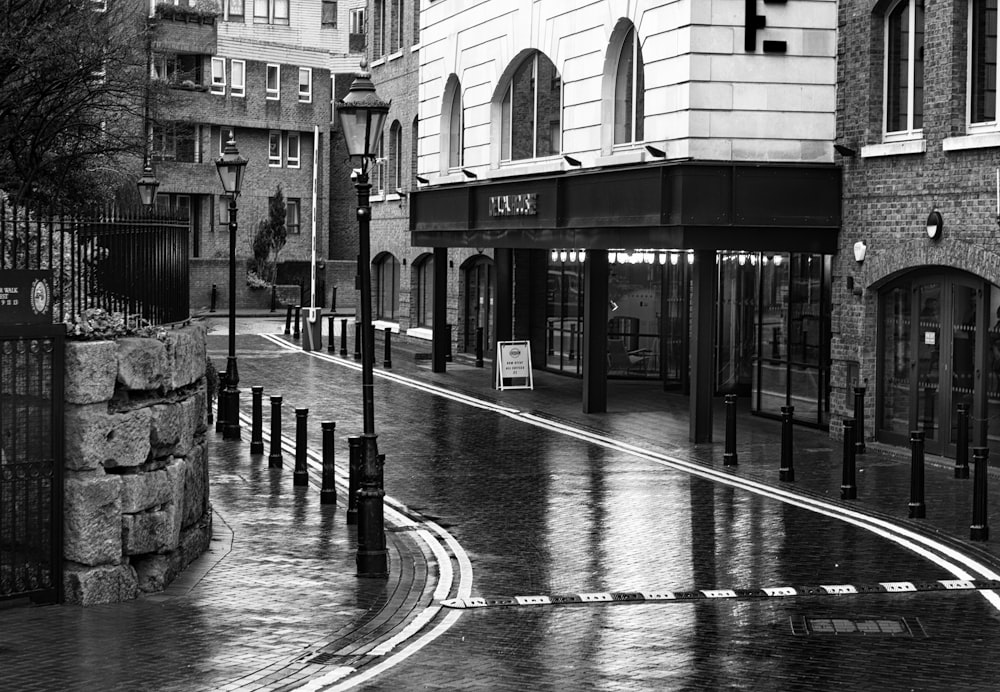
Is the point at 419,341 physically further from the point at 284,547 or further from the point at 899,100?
the point at 284,547

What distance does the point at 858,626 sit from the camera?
1162 cm

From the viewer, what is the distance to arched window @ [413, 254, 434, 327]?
4319 cm

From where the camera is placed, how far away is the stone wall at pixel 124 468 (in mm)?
11930

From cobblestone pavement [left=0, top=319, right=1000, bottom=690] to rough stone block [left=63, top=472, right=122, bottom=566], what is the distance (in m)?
0.42

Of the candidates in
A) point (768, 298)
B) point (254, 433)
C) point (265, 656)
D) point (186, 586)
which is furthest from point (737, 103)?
point (265, 656)

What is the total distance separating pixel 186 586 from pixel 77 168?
1109 centimetres

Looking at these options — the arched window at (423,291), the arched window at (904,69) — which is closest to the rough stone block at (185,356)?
the arched window at (904,69)

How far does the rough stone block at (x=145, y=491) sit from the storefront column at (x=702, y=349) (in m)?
10.8

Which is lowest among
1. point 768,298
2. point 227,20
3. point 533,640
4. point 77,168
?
point 533,640

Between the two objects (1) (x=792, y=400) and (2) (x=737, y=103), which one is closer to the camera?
(2) (x=737, y=103)

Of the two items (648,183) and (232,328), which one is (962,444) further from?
(232,328)

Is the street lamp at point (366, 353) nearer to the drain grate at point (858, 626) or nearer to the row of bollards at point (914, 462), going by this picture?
the drain grate at point (858, 626)

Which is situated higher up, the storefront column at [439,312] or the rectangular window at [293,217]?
the rectangular window at [293,217]

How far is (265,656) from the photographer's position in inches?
414
